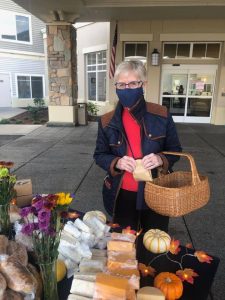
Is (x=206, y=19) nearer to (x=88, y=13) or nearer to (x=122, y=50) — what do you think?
(x=122, y=50)

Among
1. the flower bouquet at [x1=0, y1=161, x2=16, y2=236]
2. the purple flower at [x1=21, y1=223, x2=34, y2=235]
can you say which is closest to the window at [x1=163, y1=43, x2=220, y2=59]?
the flower bouquet at [x1=0, y1=161, x2=16, y2=236]

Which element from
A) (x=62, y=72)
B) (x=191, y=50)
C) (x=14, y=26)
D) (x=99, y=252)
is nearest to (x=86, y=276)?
(x=99, y=252)

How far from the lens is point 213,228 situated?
3.41 m

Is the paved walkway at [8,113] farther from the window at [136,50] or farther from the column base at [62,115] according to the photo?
the window at [136,50]

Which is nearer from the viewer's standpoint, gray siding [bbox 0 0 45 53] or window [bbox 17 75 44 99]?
gray siding [bbox 0 0 45 53]

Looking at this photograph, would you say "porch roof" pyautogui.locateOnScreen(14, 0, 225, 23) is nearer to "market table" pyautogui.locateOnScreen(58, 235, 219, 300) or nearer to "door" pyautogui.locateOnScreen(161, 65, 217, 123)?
"door" pyautogui.locateOnScreen(161, 65, 217, 123)

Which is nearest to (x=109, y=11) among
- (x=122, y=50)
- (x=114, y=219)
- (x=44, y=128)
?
(x=122, y=50)

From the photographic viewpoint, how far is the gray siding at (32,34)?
17.6 meters

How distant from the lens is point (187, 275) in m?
1.43

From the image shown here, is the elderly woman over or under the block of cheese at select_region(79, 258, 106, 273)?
over

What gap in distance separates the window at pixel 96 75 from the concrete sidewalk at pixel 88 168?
4529mm

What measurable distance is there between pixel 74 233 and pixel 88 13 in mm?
9433

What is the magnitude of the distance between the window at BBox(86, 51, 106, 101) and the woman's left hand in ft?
41.1

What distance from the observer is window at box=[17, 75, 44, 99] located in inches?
754
